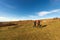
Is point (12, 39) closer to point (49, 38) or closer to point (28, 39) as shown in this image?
point (28, 39)

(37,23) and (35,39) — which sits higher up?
(37,23)

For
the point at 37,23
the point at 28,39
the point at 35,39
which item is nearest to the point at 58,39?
the point at 35,39

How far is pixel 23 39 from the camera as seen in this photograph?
42.4 feet

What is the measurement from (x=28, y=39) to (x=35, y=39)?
1092mm

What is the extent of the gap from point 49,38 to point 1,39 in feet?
25.0

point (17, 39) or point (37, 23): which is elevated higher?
point (37, 23)

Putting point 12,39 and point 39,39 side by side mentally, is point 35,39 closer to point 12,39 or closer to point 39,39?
point 39,39

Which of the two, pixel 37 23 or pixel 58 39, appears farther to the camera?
pixel 37 23

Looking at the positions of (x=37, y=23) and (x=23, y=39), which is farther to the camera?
(x=37, y=23)

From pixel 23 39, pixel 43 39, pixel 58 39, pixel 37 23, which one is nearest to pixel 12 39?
pixel 23 39

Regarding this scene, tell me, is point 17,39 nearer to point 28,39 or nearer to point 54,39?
point 28,39

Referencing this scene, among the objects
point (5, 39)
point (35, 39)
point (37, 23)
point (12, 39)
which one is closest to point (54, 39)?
point (35, 39)

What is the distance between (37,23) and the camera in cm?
2600

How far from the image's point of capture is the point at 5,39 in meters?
13.0
